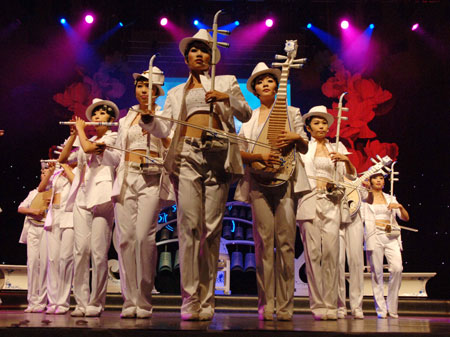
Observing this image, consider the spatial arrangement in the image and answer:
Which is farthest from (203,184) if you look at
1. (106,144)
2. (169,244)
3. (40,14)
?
(40,14)

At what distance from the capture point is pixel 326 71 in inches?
417

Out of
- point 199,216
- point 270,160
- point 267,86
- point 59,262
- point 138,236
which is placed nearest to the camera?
point 199,216

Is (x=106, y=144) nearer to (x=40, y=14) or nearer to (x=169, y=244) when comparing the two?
(x=169, y=244)

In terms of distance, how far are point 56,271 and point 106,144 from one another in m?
2.49

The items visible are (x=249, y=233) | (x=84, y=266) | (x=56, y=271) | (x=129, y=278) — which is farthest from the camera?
(x=249, y=233)

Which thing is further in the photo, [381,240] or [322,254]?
[381,240]

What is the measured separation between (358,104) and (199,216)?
730 cm

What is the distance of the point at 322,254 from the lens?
537 cm

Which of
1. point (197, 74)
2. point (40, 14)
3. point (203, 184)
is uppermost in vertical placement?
point (40, 14)

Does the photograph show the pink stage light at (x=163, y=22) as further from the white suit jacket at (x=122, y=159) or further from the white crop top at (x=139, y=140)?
the white crop top at (x=139, y=140)

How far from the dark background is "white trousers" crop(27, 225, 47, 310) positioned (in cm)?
255

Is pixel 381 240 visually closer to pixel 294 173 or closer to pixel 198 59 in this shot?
pixel 294 173

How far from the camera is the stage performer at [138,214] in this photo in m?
4.30

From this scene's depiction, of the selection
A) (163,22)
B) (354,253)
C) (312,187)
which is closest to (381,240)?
(354,253)
